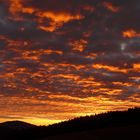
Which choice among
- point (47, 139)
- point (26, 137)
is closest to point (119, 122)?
point (47, 139)

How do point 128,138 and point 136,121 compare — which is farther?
point 136,121

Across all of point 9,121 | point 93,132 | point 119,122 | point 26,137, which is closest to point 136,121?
point 119,122

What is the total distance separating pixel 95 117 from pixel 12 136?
19.4 ft

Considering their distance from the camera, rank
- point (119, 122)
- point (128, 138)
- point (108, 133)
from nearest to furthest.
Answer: point (128, 138) < point (108, 133) < point (119, 122)

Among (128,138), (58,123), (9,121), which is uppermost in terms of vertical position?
(9,121)

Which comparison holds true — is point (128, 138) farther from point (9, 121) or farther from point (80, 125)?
point (9, 121)

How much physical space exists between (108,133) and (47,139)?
3.84 metres

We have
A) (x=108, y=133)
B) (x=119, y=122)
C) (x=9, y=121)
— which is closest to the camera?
(x=108, y=133)

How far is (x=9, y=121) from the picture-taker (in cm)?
5766

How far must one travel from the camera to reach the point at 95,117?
22.5m

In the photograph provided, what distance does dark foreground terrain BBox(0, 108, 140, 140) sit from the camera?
772 inches

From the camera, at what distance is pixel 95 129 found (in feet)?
70.1

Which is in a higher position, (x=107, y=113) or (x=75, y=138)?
(x=107, y=113)

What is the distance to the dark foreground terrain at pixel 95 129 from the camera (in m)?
19.6
